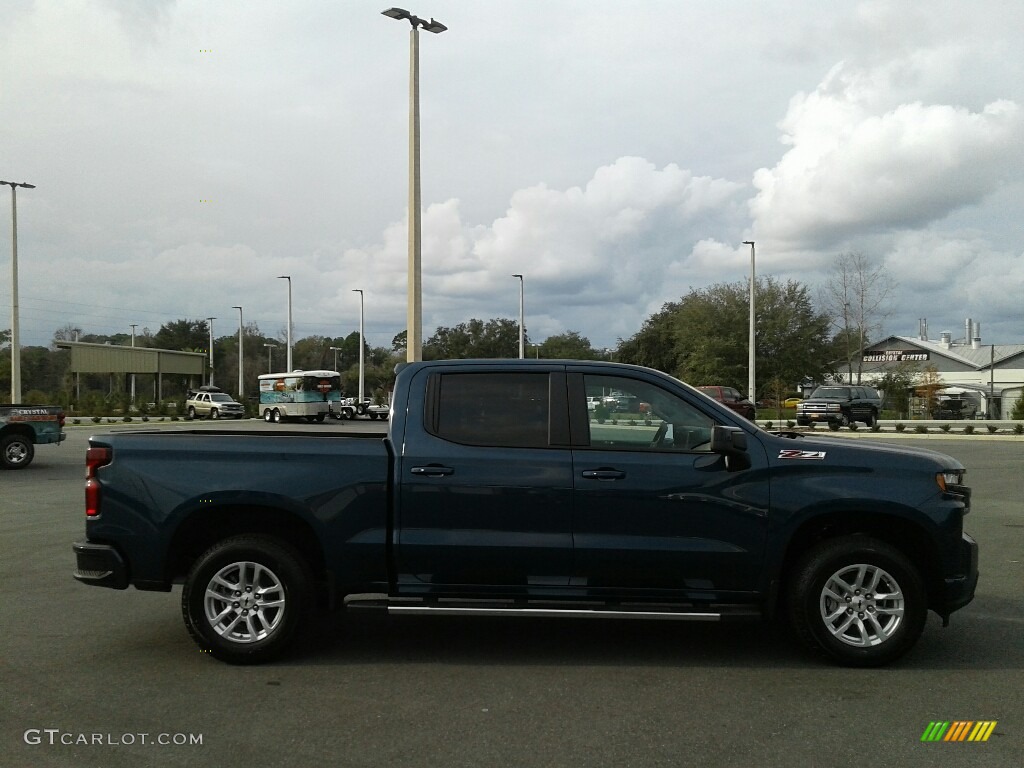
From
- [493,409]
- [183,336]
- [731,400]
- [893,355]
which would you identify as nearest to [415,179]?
[493,409]

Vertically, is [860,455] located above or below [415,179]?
below

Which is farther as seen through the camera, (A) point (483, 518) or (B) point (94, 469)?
(B) point (94, 469)

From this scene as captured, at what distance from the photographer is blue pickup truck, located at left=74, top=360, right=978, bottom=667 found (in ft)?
18.2

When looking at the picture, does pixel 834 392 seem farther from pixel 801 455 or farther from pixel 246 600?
pixel 246 600

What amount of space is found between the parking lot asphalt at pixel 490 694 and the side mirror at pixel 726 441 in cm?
137

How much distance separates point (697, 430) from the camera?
5758 mm

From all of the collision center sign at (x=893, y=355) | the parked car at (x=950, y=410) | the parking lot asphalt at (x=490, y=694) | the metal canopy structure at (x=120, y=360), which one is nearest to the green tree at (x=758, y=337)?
the parked car at (x=950, y=410)

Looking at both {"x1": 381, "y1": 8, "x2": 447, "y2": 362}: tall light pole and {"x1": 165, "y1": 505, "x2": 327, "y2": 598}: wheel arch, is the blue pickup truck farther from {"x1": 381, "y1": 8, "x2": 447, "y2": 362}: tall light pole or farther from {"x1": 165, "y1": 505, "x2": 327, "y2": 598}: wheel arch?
{"x1": 381, "y1": 8, "x2": 447, "y2": 362}: tall light pole

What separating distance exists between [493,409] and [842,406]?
111ft

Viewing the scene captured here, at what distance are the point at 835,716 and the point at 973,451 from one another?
23.1 metres

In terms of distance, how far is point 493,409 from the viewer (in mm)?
5863

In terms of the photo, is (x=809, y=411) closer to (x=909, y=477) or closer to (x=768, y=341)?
(x=768, y=341)

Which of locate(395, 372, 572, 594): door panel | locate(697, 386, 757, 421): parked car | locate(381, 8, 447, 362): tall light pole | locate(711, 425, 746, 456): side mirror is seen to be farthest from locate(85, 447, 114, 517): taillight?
locate(697, 386, 757, 421): parked car

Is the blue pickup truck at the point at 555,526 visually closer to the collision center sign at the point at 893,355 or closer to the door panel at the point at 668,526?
the door panel at the point at 668,526
